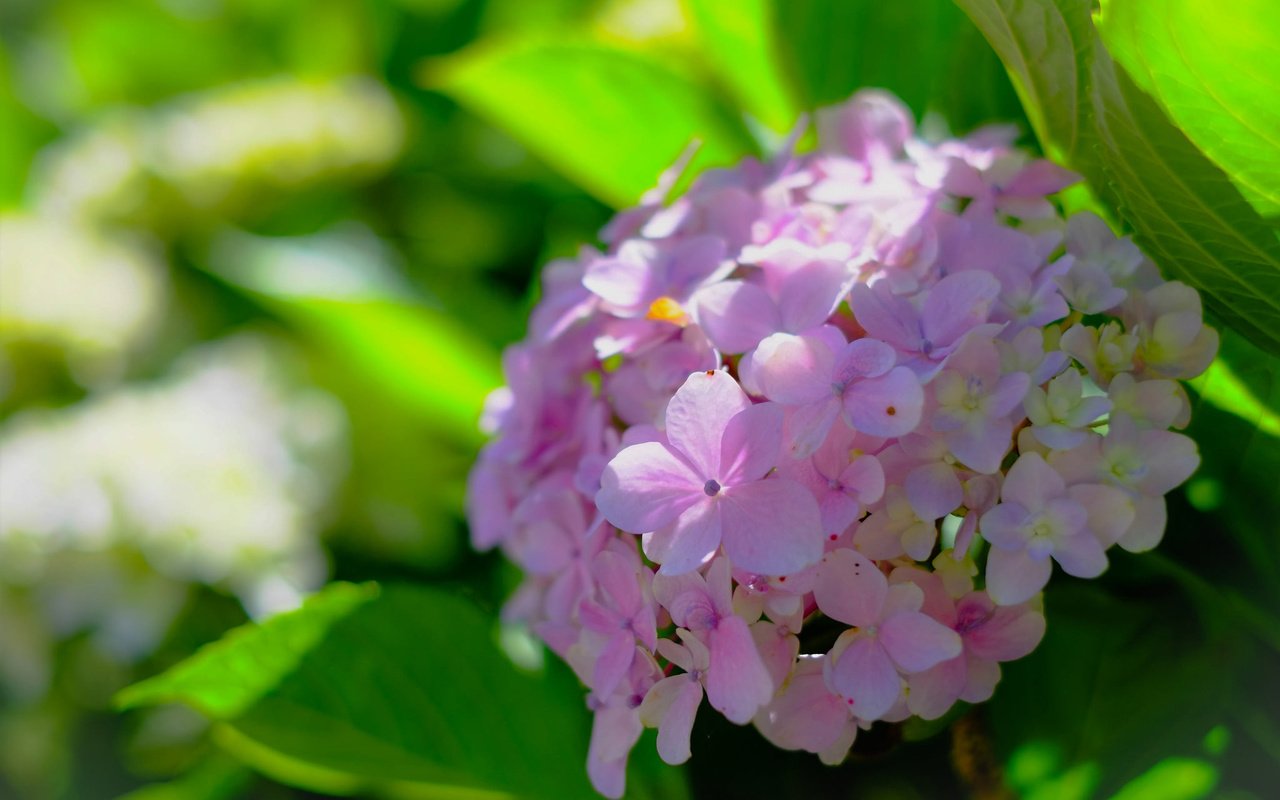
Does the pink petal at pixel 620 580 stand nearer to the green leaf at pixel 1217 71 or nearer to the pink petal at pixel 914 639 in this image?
the pink petal at pixel 914 639

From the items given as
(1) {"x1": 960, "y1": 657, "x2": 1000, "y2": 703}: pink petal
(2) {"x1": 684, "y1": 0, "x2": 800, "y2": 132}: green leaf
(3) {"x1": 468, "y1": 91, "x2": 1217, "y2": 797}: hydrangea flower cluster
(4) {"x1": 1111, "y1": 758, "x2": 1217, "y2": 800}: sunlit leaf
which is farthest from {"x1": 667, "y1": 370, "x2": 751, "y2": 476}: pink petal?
(2) {"x1": 684, "y1": 0, "x2": 800, "y2": 132}: green leaf

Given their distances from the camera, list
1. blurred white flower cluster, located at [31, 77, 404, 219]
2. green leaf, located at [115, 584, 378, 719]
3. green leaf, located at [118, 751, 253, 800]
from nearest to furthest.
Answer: green leaf, located at [115, 584, 378, 719], green leaf, located at [118, 751, 253, 800], blurred white flower cluster, located at [31, 77, 404, 219]

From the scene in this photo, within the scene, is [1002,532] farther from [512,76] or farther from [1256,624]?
[512,76]

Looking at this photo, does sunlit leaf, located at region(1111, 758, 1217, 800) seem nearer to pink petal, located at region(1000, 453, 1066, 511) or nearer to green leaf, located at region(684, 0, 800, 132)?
pink petal, located at region(1000, 453, 1066, 511)

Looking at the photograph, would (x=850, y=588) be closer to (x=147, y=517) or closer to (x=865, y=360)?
(x=865, y=360)

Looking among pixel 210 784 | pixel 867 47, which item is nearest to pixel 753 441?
pixel 867 47

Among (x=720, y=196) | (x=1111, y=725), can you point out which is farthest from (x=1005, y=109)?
(x=1111, y=725)
